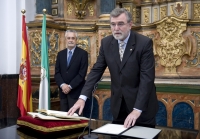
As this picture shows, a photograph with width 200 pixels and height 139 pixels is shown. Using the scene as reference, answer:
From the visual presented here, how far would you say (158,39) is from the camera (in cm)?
483

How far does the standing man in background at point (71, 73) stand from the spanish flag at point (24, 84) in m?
0.56

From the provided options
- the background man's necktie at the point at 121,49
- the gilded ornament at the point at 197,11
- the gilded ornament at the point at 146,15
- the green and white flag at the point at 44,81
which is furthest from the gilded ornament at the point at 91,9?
the background man's necktie at the point at 121,49

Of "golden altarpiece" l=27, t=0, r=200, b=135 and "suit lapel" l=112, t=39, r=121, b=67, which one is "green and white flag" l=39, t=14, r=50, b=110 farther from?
"suit lapel" l=112, t=39, r=121, b=67

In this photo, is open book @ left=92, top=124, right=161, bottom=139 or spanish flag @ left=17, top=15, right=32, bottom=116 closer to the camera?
open book @ left=92, top=124, right=161, bottom=139

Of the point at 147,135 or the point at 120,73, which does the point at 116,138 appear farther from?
the point at 120,73

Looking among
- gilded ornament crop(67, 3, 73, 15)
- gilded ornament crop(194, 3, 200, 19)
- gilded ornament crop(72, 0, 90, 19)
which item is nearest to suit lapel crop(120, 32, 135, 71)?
gilded ornament crop(194, 3, 200, 19)

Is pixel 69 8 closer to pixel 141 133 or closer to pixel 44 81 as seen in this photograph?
pixel 44 81

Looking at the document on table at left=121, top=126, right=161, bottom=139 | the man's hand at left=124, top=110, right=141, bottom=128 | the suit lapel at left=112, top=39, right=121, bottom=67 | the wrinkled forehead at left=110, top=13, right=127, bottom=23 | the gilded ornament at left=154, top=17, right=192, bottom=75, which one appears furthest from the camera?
the gilded ornament at left=154, top=17, right=192, bottom=75

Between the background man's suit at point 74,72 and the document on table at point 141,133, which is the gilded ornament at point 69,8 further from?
the document on table at point 141,133

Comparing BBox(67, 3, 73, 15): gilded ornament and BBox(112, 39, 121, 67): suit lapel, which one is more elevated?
BBox(67, 3, 73, 15): gilded ornament

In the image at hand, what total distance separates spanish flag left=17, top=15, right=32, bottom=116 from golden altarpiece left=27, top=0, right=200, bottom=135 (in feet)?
0.96

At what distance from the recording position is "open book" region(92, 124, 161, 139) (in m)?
1.60

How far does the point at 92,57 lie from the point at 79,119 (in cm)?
337

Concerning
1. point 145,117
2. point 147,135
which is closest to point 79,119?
point 147,135
